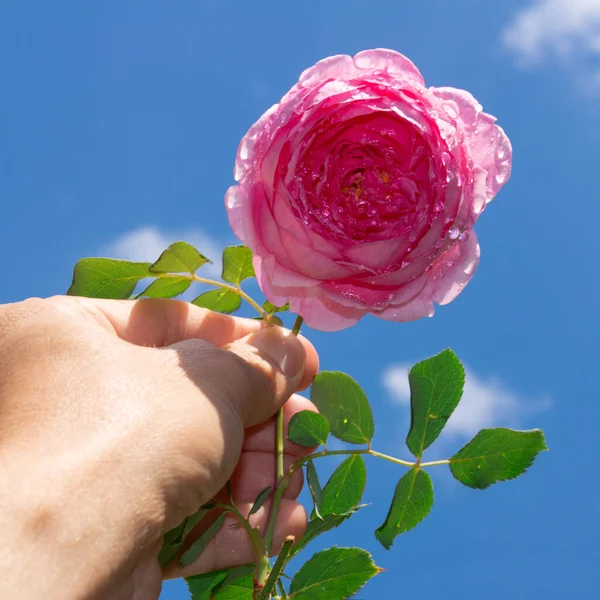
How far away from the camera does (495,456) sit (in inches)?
69.2

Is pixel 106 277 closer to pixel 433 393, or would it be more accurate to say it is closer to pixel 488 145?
pixel 433 393

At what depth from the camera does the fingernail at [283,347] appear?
2064 mm

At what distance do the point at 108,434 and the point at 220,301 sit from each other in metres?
0.66

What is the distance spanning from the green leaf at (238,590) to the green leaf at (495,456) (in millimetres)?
589

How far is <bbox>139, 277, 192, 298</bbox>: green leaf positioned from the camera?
2021 millimetres

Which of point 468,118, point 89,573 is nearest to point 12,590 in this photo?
point 89,573

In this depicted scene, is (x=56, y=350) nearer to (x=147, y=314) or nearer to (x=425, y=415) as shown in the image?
(x=147, y=314)

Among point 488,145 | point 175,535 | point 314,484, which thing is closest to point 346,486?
point 314,484

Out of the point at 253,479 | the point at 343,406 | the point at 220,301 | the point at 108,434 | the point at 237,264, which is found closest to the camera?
the point at 108,434

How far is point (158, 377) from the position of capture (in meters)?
1.71

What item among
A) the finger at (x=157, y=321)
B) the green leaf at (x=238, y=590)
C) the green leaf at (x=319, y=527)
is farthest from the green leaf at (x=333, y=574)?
the finger at (x=157, y=321)

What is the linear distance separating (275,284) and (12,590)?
2.64 feet

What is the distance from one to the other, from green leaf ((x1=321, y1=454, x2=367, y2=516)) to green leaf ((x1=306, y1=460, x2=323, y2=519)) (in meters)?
0.04

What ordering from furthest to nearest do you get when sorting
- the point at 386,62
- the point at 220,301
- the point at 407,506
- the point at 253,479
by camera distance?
the point at 253,479, the point at 220,301, the point at 407,506, the point at 386,62
